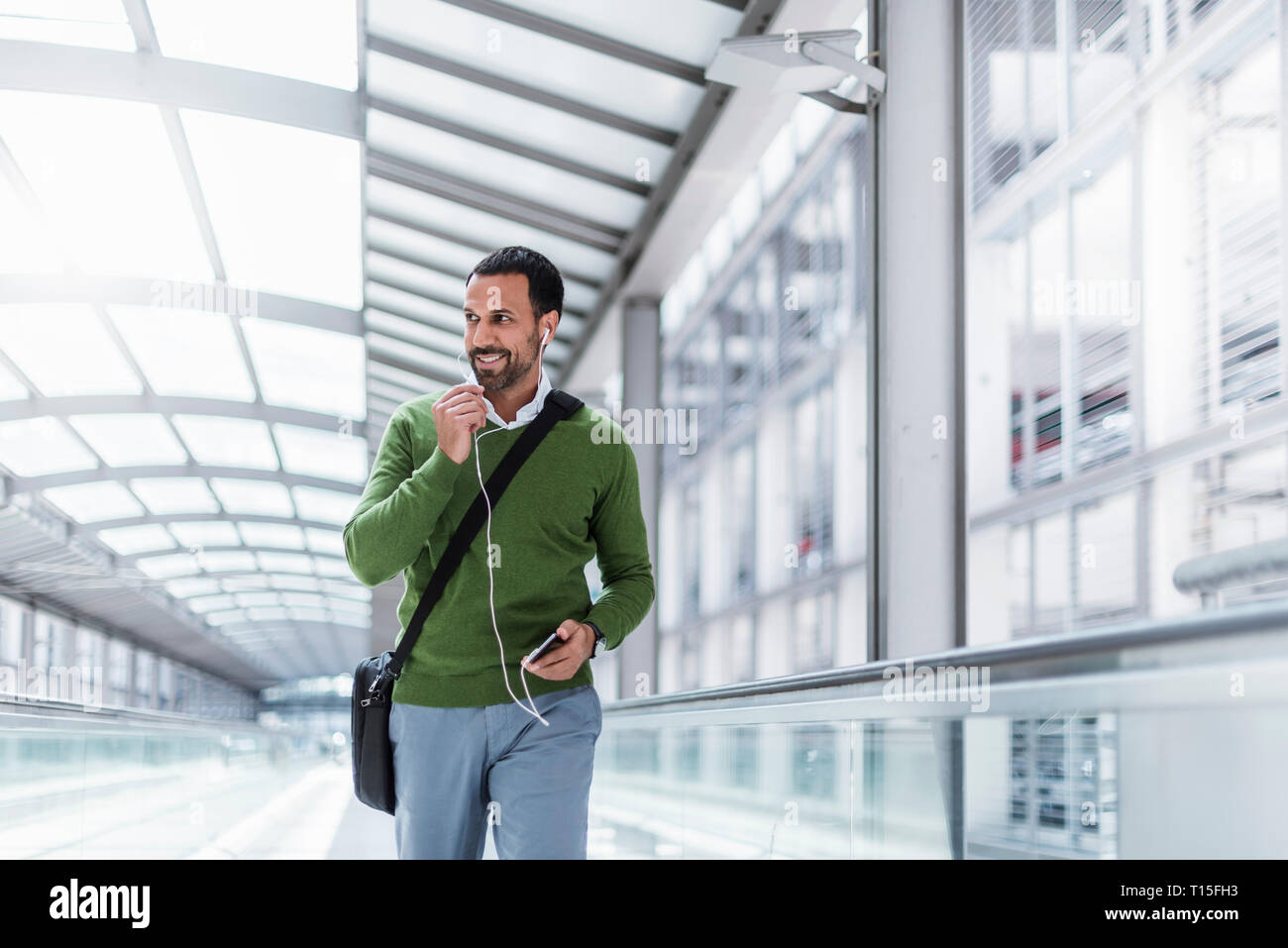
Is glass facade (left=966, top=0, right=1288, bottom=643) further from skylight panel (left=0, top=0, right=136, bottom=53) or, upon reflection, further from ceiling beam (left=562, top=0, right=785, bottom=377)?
skylight panel (left=0, top=0, right=136, bottom=53)

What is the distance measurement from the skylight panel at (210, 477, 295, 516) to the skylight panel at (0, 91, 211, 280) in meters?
6.18

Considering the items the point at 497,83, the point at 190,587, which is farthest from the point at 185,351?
the point at 190,587

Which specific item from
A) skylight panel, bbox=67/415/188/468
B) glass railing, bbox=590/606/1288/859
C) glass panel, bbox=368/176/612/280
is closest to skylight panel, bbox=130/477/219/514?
skylight panel, bbox=67/415/188/468

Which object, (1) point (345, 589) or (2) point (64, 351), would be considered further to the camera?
(1) point (345, 589)

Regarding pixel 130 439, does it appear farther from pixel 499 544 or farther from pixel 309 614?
pixel 309 614

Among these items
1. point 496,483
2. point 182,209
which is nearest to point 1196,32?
point 496,483

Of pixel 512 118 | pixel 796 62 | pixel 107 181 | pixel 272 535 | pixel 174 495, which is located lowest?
pixel 272 535

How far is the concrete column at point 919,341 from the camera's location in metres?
4.54

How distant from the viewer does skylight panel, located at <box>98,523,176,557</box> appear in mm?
18641

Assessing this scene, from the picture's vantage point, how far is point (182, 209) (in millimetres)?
9562

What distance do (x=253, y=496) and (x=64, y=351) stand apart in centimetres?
558

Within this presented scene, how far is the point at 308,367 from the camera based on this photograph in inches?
507
